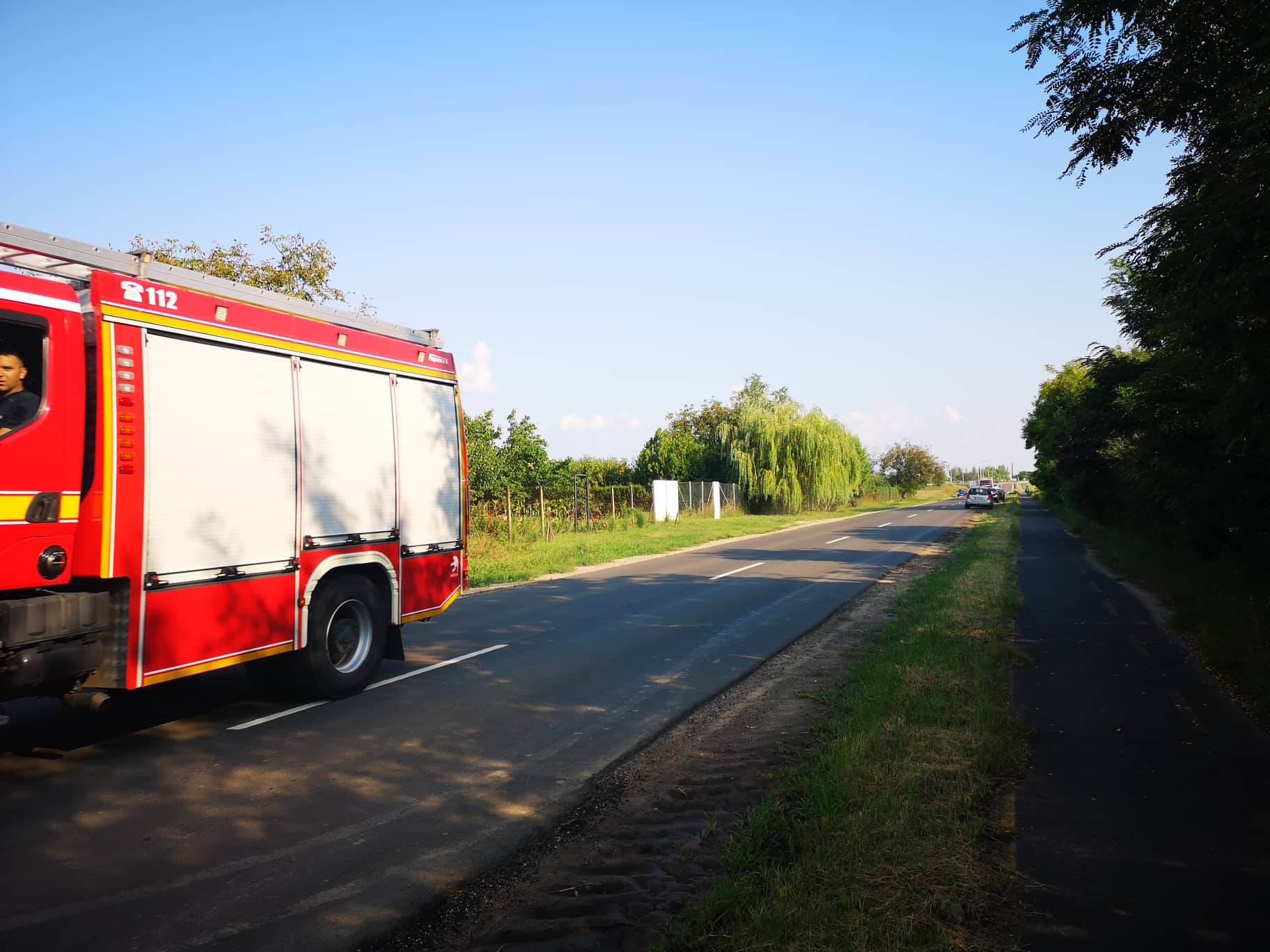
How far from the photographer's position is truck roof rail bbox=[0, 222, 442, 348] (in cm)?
576

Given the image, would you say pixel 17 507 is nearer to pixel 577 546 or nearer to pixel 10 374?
pixel 10 374

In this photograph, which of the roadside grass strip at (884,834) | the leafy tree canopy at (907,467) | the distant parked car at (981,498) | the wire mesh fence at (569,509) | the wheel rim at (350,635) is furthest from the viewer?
the leafy tree canopy at (907,467)

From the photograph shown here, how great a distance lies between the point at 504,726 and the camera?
6992 millimetres

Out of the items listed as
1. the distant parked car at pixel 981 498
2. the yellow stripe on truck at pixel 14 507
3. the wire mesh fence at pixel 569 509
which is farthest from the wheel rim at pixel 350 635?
the distant parked car at pixel 981 498

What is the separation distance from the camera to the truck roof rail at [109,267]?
576 cm

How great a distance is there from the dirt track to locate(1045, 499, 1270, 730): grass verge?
3899 mm

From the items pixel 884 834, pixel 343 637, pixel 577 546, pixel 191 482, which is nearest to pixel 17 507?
pixel 191 482

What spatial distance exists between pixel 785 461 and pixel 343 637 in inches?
1717

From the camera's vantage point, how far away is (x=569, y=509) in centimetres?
3212

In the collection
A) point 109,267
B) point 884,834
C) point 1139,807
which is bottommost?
point 1139,807

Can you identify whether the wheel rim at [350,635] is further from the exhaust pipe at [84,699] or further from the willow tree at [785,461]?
the willow tree at [785,461]

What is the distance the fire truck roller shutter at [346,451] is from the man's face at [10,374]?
2166 millimetres

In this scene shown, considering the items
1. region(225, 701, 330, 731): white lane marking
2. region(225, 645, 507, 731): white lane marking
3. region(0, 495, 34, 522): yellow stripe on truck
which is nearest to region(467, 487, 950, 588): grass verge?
region(225, 645, 507, 731): white lane marking

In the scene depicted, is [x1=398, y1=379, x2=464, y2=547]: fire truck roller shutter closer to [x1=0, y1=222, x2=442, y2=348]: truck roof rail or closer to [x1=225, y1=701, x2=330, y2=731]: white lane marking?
[x1=0, y1=222, x2=442, y2=348]: truck roof rail
